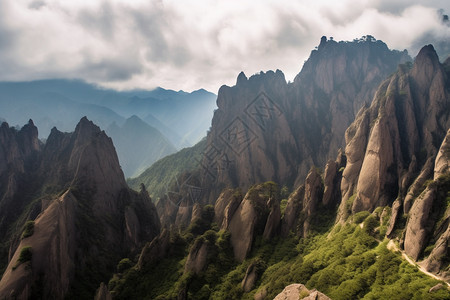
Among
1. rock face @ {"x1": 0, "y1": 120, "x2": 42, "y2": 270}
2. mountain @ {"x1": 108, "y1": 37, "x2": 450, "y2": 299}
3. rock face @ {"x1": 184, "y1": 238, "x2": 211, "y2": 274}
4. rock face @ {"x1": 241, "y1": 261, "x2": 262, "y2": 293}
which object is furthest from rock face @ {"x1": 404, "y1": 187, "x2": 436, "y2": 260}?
rock face @ {"x1": 0, "y1": 120, "x2": 42, "y2": 270}

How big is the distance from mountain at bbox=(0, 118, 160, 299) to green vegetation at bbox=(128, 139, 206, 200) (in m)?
51.7

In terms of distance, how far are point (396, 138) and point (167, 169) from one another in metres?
117

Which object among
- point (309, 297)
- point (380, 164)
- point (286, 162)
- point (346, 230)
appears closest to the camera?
point (309, 297)

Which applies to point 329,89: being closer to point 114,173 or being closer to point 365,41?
point 365,41

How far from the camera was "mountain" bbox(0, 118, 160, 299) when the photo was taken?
4134cm

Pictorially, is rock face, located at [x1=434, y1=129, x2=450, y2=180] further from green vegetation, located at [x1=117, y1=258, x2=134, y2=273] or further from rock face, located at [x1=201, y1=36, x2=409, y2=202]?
rock face, located at [x1=201, y1=36, x2=409, y2=202]

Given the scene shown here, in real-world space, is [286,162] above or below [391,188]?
above

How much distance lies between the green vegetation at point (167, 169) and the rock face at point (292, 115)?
20.0 metres

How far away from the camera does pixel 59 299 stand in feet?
138

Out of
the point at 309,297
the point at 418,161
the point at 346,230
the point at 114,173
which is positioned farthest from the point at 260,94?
the point at 309,297

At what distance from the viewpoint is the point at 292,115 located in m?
127

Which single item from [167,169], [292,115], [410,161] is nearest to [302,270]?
[410,161]

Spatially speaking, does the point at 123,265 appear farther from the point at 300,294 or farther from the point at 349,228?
the point at 300,294

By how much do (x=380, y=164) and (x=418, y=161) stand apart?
29.9 ft
